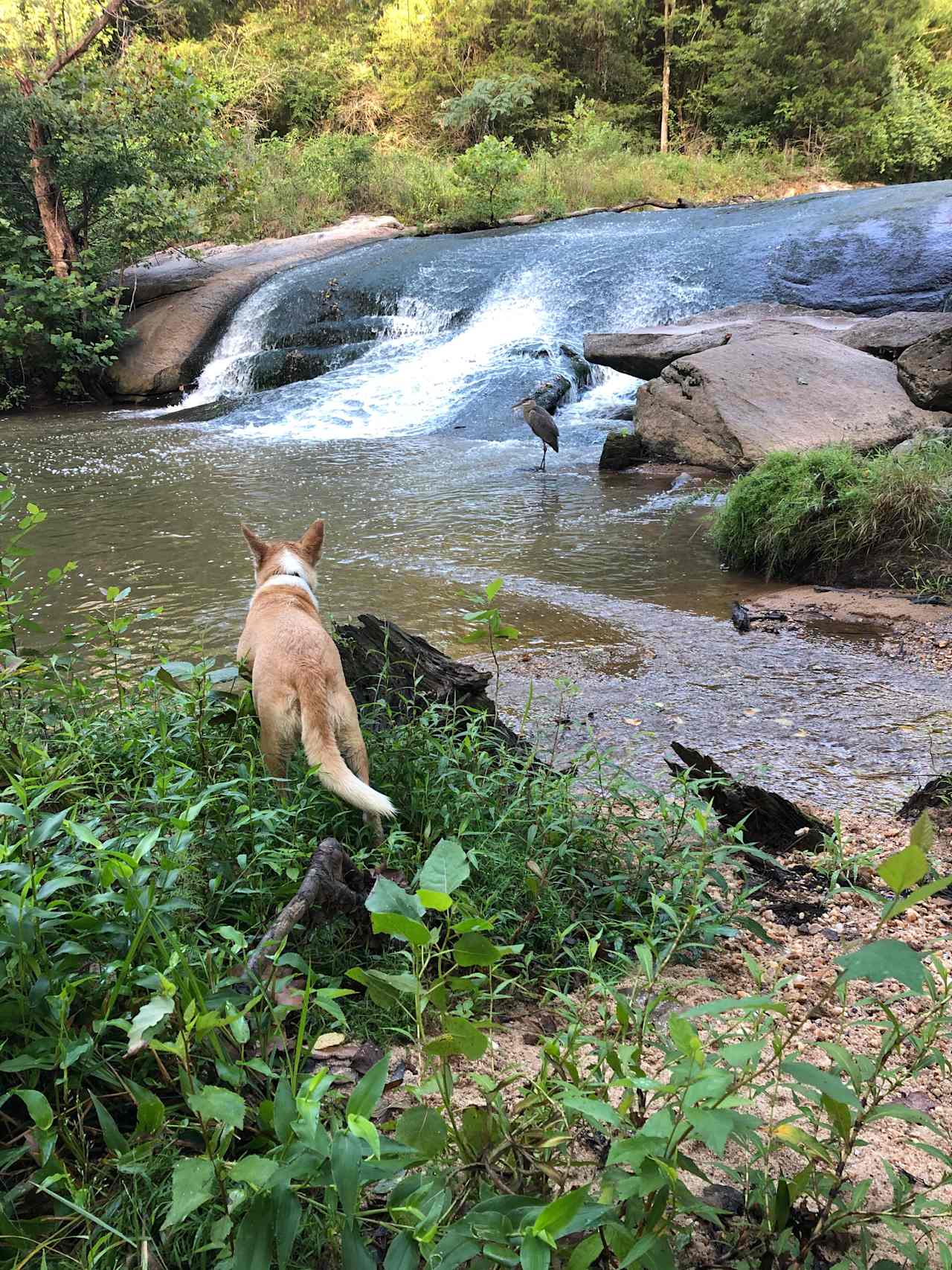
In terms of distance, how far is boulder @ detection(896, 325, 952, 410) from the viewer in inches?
336

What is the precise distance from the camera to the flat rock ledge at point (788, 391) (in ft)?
27.8

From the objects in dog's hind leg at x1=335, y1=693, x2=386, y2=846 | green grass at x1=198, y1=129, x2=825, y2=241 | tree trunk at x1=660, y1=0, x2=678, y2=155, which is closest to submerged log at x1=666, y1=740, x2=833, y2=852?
dog's hind leg at x1=335, y1=693, x2=386, y2=846

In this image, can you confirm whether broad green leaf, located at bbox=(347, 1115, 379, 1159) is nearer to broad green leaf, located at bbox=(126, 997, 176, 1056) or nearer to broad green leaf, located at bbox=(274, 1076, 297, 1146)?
broad green leaf, located at bbox=(274, 1076, 297, 1146)

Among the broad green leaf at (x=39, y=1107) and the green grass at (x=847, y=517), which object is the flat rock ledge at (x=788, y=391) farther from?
the broad green leaf at (x=39, y=1107)

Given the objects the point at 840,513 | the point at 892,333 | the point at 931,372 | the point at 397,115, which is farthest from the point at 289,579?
the point at 397,115

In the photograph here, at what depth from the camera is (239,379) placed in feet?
48.4

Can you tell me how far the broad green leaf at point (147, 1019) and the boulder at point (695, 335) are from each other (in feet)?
30.9

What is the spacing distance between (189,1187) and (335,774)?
1.33 metres

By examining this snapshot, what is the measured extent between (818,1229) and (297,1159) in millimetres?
790

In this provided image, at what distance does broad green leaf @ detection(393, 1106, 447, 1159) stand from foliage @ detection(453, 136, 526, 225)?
65.3 feet

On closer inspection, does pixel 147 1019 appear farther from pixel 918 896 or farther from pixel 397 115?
pixel 397 115

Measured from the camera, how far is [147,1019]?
1240 millimetres

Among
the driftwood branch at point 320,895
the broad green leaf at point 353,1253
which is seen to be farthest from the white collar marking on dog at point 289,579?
the broad green leaf at point 353,1253

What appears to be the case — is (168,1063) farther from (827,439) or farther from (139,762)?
(827,439)
